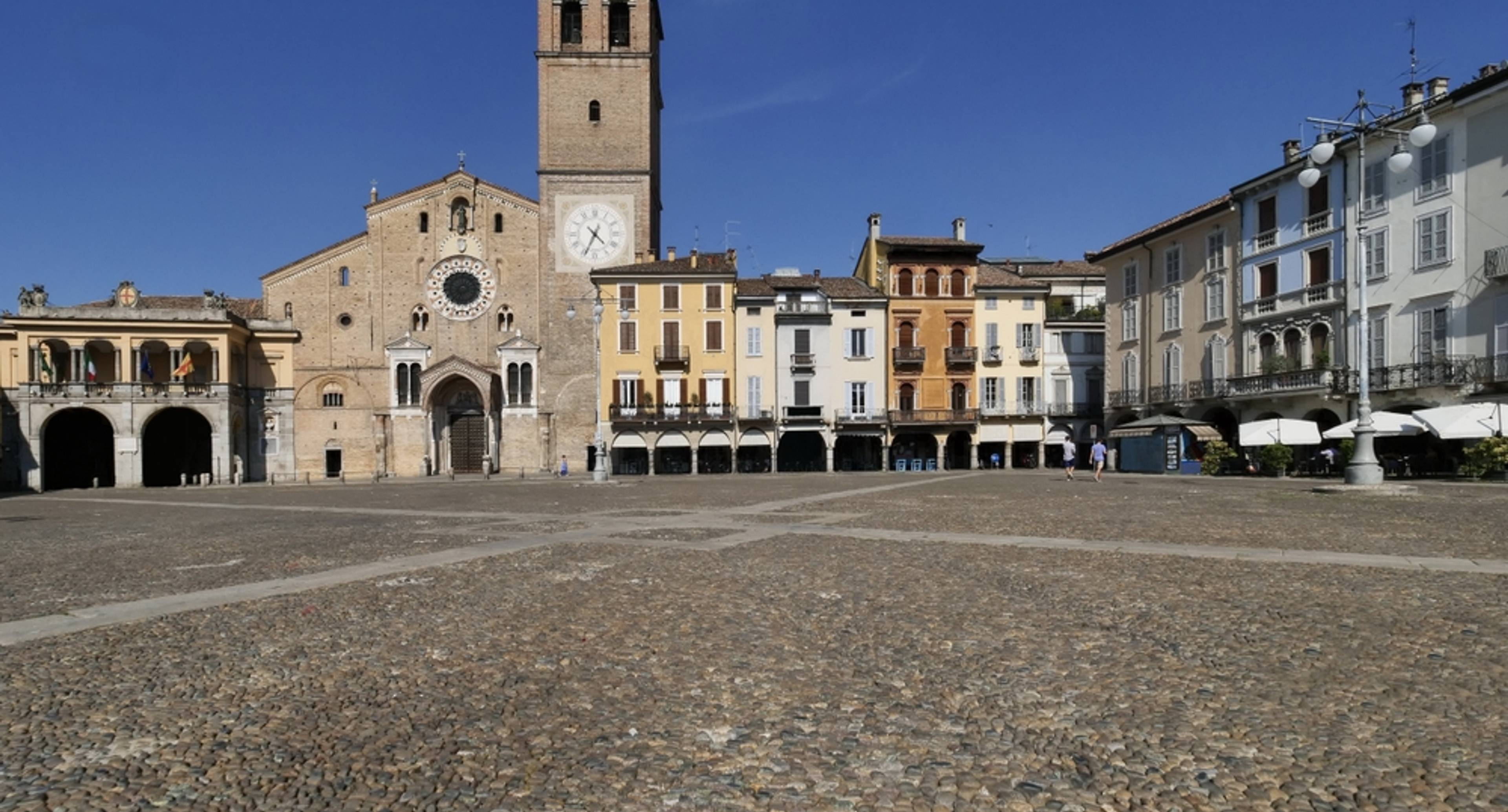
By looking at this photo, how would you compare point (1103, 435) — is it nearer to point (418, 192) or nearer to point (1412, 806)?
point (418, 192)

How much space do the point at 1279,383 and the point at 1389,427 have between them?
229 inches

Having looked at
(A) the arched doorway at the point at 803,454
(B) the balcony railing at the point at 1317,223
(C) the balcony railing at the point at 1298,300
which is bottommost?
(A) the arched doorway at the point at 803,454

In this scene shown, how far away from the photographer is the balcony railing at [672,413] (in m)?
47.0

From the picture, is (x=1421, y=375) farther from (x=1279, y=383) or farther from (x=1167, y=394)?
(x=1167, y=394)

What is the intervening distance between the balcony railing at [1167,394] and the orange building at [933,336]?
10.1 m

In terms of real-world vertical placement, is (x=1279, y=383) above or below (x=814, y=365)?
below

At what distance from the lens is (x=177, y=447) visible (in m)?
47.2

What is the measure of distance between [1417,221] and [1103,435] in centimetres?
2135

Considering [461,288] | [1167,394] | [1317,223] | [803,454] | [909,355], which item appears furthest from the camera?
[803,454]

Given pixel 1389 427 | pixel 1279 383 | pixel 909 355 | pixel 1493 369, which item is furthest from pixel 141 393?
pixel 1493 369

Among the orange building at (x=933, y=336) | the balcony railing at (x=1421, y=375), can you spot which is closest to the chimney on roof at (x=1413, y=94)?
the balcony railing at (x=1421, y=375)

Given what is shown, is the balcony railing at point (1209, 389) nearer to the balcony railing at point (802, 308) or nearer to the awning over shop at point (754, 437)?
the balcony railing at point (802, 308)

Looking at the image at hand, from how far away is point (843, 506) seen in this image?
707 inches

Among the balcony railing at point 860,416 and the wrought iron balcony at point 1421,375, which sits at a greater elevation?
the wrought iron balcony at point 1421,375
